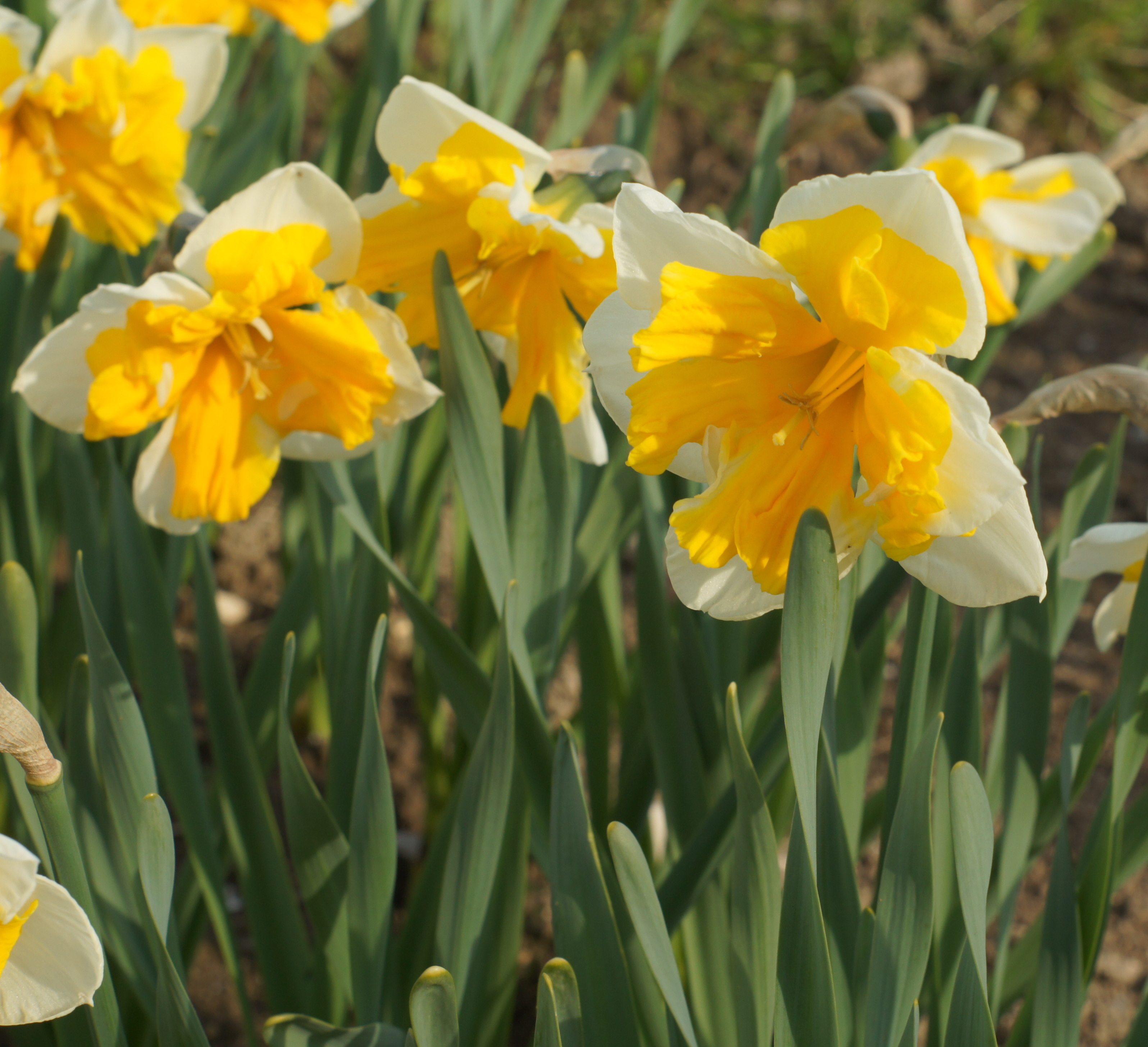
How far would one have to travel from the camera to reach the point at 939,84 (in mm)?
3514

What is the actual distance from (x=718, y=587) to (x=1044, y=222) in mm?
884

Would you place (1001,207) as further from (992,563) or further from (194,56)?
(194,56)

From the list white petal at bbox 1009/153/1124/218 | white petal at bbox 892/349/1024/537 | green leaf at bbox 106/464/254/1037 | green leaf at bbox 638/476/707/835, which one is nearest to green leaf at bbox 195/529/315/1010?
green leaf at bbox 106/464/254/1037

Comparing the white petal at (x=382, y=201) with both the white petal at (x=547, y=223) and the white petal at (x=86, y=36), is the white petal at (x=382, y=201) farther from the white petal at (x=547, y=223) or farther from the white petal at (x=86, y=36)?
the white petal at (x=86, y=36)

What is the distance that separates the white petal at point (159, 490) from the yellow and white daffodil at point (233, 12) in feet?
2.15

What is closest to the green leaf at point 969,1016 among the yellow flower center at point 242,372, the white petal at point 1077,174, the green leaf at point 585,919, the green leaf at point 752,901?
the green leaf at point 752,901

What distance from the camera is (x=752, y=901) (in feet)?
2.63

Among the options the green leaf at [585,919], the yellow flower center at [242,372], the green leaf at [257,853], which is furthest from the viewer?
the green leaf at [257,853]

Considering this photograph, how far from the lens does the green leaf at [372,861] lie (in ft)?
2.95

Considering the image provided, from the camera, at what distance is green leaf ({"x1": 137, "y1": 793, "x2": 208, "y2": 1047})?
0.76m

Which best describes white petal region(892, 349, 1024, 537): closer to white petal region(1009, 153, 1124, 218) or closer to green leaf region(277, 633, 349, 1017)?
green leaf region(277, 633, 349, 1017)

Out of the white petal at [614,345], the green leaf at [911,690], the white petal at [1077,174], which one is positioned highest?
the white petal at [1077,174]

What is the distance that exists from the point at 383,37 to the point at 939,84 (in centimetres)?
248

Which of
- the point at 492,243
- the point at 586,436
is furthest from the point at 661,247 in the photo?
the point at 586,436
